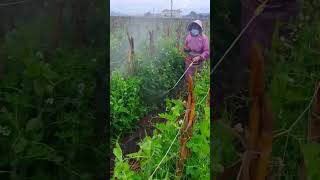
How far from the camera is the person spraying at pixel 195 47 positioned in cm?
119

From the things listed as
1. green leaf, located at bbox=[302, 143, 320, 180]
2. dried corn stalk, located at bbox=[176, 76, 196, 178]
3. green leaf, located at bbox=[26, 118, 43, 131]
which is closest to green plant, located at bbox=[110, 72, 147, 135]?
dried corn stalk, located at bbox=[176, 76, 196, 178]

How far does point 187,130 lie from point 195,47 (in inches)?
9.4

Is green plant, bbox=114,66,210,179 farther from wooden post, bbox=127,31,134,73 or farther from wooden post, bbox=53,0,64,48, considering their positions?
wooden post, bbox=53,0,64,48

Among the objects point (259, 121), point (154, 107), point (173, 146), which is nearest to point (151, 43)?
point (154, 107)

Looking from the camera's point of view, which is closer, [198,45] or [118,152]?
[118,152]

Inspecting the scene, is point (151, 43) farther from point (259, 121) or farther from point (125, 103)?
point (259, 121)

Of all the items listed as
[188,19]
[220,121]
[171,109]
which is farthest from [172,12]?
[220,121]

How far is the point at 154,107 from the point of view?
118 cm

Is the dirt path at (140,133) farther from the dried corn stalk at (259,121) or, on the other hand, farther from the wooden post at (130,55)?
the dried corn stalk at (259,121)

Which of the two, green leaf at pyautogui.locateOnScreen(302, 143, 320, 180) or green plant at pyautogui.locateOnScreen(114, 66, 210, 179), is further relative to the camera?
green plant at pyautogui.locateOnScreen(114, 66, 210, 179)

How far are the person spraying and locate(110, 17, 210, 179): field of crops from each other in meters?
Result: 0.03

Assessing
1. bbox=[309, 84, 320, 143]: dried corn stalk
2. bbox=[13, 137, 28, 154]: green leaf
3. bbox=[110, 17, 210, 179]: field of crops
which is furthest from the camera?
bbox=[110, 17, 210, 179]: field of crops

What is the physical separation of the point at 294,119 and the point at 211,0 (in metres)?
0.35

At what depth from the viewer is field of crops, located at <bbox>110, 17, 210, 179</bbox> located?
1.16 metres
